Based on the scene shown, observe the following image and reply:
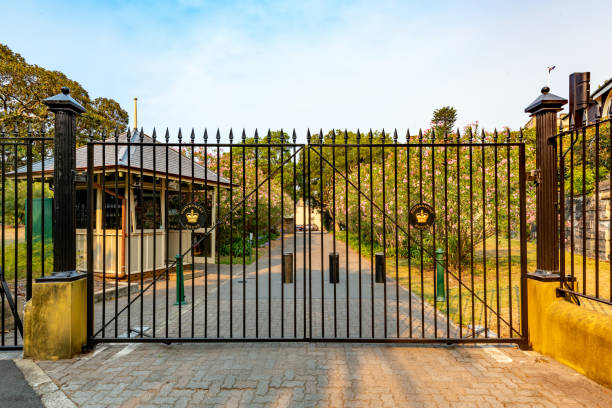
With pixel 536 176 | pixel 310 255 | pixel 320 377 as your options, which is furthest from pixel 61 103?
pixel 536 176

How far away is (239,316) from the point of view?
5906mm

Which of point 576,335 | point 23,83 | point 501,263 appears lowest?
point 501,263

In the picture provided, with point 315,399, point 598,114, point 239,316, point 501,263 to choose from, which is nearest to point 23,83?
point 239,316

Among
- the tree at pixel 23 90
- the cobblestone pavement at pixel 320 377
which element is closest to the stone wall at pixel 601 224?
the cobblestone pavement at pixel 320 377

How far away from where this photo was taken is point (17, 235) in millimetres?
5258

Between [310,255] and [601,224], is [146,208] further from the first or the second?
[601,224]

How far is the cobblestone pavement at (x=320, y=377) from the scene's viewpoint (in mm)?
2971

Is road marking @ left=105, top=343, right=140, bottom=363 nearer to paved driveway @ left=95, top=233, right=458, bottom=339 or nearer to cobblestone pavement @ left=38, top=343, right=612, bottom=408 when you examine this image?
cobblestone pavement @ left=38, top=343, right=612, bottom=408

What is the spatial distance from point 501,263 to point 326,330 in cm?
910

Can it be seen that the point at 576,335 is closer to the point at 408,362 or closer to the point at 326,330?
the point at 408,362

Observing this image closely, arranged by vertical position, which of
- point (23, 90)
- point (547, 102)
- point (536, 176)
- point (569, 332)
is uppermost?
point (23, 90)

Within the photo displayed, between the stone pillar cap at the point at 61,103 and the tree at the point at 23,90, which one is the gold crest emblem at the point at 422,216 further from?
the tree at the point at 23,90

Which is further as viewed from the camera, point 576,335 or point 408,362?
point 408,362

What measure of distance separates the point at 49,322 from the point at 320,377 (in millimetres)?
3277
